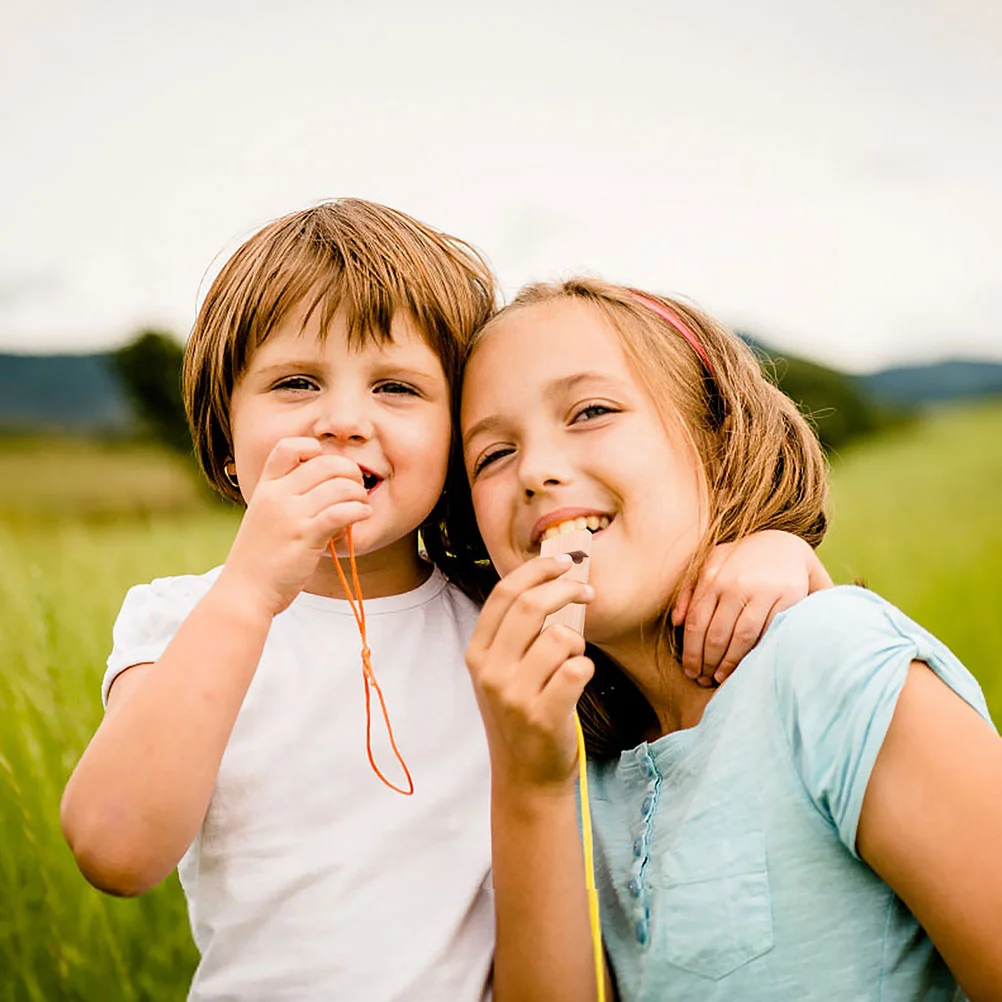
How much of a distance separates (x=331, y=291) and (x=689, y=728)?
0.91 m

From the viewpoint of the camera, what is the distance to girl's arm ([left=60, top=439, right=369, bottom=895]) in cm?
132

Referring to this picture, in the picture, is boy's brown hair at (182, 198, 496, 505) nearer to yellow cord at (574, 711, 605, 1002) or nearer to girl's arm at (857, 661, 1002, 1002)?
yellow cord at (574, 711, 605, 1002)

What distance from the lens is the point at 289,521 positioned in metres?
1.46

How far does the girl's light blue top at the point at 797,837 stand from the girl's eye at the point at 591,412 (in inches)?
16.9

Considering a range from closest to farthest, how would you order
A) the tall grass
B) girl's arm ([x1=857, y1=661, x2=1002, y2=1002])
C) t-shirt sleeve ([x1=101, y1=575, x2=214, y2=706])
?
girl's arm ([x1=857, y1=661, x2=1002, y2=1002]) → t-shirt sleeve ([x1=101, y1=575, x2=214, y2=706]) → the tall grass

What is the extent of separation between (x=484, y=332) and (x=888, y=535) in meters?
2.28

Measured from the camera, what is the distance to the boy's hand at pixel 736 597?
1539mm

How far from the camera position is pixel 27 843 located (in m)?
2.28

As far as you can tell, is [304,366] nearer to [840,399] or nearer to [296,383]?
[296,383]

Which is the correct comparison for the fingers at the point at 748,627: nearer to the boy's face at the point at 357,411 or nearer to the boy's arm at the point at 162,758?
the boy's face at the point at 357,411

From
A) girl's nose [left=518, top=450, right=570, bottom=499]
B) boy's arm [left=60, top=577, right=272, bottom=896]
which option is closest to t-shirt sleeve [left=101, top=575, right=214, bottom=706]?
boy's arm [left=60, top=577, right=272, bottom=896]

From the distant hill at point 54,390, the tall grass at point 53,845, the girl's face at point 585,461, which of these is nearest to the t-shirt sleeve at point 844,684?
the girl's face at point 585,461

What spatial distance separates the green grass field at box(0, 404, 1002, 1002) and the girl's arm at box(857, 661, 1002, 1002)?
125cm

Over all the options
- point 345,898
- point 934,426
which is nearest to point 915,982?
point 345,898
